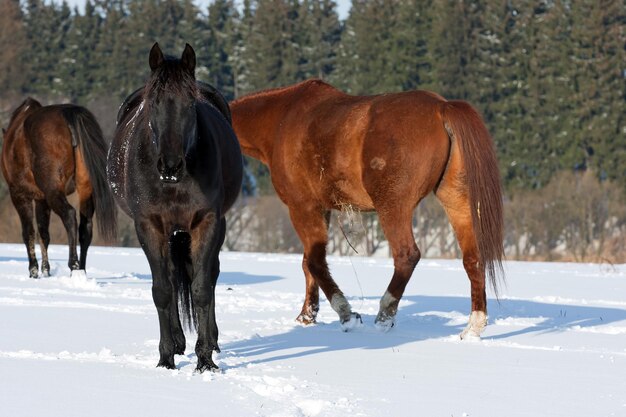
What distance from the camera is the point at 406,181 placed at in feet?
26.6

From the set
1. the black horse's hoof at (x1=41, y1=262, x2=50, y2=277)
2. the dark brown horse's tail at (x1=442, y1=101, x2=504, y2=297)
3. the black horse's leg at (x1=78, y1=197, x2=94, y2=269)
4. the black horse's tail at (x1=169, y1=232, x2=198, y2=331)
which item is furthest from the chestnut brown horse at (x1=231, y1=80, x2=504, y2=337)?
the black horse's hoof at (x1=41, y1=262, x2=50, y2=277)

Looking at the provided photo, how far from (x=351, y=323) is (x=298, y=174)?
1.34 metres

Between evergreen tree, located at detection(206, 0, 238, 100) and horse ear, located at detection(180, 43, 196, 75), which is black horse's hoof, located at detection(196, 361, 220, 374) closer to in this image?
horse ear, located at detection(180, 43, 196, 75)

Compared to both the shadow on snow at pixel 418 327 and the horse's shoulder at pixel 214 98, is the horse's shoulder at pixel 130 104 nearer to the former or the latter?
the horse's shoulder at pixel 214 98

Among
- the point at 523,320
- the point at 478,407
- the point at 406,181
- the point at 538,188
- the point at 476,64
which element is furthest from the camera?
the point at 476,64

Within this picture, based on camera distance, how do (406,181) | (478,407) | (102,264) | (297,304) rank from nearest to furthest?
(478,407) < (406,181) < (297,304) < (102,264)

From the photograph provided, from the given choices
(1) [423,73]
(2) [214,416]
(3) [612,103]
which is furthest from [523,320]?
(1) [423,73]

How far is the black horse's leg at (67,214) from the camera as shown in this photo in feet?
39.0

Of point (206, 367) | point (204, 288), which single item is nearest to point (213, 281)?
point (204, 288)

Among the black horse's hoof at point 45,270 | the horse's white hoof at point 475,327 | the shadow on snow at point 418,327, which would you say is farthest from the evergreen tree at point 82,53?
the horse's white hoof at point 475,327

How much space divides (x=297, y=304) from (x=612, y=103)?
38200mm

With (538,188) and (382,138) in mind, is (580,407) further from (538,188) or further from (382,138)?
(538,188)

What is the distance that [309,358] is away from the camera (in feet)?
22.8

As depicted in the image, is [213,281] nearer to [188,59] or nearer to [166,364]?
[166,364]
